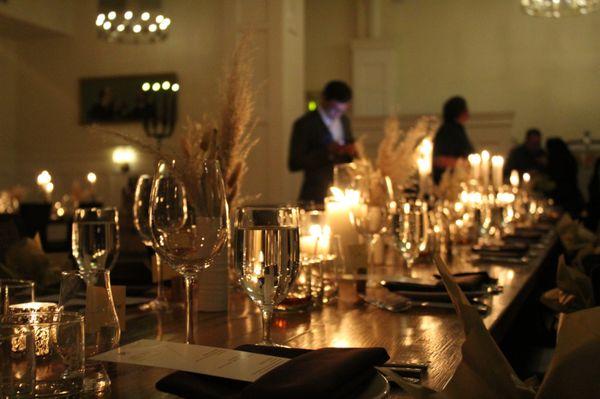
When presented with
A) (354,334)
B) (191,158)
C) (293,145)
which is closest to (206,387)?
(354,334)

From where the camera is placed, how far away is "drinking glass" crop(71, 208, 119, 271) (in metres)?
1.56

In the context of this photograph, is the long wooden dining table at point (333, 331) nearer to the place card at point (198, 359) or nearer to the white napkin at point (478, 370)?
the place card at point (198, 359)

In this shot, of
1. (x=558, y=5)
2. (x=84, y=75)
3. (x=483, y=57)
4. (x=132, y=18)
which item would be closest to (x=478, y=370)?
(x=132, y=18)

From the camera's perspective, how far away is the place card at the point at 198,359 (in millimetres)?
833

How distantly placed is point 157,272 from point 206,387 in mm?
839

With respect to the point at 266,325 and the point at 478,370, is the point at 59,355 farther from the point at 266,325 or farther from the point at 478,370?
the point at 478,370

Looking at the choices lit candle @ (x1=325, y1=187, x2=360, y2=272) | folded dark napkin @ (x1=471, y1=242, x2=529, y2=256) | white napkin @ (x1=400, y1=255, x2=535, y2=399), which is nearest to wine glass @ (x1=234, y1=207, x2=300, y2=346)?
white napkin @ (x1=400, y1=255, x2=535, y2=399)

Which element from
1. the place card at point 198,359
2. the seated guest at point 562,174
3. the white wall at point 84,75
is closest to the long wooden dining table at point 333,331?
the place card at point 198,359

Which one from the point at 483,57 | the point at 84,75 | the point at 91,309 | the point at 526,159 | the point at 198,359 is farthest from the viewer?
the point at 483,57

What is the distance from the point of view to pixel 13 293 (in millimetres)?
1066

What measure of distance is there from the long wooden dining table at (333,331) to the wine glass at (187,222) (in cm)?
14

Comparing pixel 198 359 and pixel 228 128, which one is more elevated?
pixel 228 128

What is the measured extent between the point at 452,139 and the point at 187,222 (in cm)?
541

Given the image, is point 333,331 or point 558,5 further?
point 558,5
